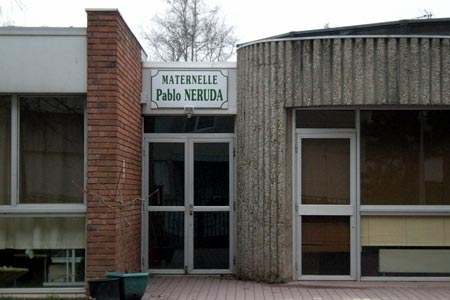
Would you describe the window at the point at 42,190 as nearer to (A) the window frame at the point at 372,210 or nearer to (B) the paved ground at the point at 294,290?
(B) the paved ground at the point at 294,290

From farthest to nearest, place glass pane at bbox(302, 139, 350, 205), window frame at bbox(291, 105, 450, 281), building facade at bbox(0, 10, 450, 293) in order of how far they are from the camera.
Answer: glass pane at bbox(302, 139, 350, 205) → window frame at bbox(291, 105, 450, 281) → building facade at bbox(0, 10, 450, 293)

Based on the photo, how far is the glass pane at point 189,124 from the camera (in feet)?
39.4

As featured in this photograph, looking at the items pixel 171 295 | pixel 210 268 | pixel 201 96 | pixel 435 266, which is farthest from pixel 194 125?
pixel 435 266

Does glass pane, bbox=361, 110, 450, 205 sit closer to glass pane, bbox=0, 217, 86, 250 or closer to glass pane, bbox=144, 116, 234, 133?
glass pane, bbox=144, 116, 234, 133

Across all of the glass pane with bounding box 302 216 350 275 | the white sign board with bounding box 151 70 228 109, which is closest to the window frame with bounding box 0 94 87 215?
the white sign board with bounding box 151 70 228 109

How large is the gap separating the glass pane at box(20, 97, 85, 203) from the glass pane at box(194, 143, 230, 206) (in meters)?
2.49

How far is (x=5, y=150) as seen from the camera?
32.8 feet

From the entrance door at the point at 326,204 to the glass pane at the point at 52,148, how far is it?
131 inches

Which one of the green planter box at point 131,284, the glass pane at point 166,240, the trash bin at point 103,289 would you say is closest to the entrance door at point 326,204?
the glass pane at point 166,240

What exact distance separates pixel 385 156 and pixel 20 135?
5397 mm

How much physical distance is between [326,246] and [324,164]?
4.08 ft

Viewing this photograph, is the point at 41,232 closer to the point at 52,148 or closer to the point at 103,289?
the point at 52,148

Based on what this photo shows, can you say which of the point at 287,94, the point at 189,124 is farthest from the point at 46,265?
the point at 287,94

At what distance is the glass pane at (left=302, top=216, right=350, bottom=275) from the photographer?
1102cm
